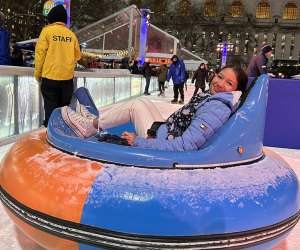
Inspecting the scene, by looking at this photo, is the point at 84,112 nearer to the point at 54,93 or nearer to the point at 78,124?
the point at 78,124

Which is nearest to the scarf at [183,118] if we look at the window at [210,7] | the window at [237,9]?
the window at [210,7]

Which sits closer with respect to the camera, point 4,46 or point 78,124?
point 78,124

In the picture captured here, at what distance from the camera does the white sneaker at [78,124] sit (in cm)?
247

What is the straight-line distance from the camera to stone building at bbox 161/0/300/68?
2057 inches

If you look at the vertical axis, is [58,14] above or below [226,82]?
above

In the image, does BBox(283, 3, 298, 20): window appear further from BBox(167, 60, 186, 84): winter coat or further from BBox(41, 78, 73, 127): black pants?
BBox(41, 78, 73, 127): black pants

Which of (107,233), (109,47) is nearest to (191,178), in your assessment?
(107,233)

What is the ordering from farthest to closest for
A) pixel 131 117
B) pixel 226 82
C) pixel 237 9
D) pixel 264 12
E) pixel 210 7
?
pixel 264 12 → pixel 237 9 → pixel 210 7 → pixel 131 117 → pixel 226 82

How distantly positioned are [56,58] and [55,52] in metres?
0.07

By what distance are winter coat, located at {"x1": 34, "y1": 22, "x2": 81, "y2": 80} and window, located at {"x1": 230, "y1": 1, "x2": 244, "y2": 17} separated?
67.8m

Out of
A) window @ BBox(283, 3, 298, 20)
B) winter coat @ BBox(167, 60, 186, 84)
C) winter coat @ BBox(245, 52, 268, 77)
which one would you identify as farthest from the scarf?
window @ BBox(283, 3, 298, 20)

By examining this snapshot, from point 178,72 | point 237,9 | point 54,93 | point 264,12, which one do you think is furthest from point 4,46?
point 264,12

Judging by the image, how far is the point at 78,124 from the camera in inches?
97.5

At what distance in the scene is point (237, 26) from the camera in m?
57.7
